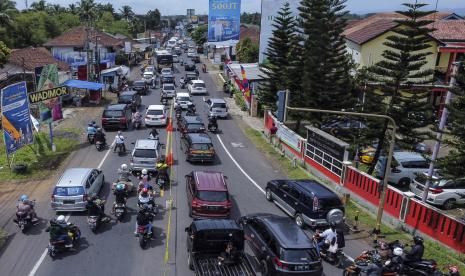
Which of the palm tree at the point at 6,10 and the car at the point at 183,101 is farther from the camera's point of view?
the palm tree at the point at 6,10

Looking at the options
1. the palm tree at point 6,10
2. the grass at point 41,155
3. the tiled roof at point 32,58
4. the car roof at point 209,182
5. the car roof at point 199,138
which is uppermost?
the palm tree at point 6,10

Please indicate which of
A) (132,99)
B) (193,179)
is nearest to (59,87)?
(132,99)

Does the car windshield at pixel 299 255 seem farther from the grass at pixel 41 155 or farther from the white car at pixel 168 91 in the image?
the white car at pixel 168 91

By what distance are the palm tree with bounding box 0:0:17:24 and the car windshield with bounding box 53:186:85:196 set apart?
50976mm

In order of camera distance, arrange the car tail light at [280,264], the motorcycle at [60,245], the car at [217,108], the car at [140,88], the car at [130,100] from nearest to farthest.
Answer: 1. the car tail light at [280,264]
2. the motorcycle at [60,245]
3. the car at [130,100]
4. the car at [217,108]
5. the car at [140,88]

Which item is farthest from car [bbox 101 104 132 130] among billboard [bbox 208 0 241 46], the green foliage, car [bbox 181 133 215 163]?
the green foliage

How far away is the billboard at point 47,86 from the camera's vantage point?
28.1 meters

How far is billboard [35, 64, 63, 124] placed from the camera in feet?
92.1


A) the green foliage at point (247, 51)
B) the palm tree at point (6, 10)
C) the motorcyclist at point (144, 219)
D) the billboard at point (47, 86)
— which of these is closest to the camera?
the motorcyclist at point (144, 219)

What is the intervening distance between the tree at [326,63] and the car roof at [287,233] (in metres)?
20.1

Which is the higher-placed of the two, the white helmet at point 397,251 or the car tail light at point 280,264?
the white helmet at point 397,251

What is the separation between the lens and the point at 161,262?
15.2 m

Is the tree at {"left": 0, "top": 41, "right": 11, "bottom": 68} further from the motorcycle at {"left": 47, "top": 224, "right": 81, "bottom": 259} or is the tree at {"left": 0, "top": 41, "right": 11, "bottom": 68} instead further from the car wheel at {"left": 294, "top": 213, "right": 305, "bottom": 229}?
the car wheel at {"left": 294, "top": 213, "right": 305, "bottom": 229}

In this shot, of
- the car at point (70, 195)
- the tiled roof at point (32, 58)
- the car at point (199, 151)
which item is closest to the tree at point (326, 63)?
the car at point (199, 151)
